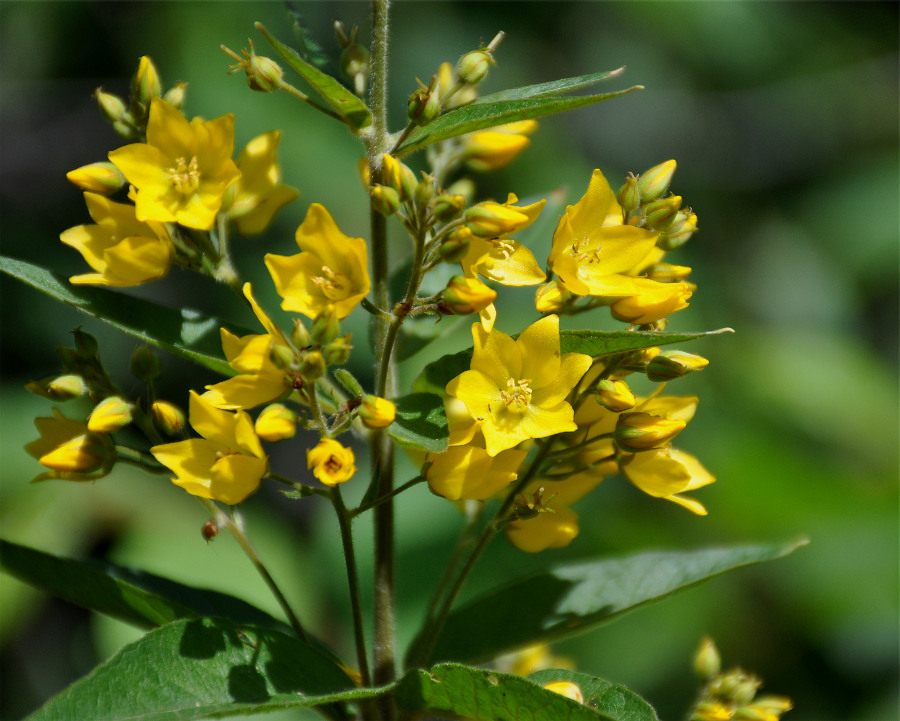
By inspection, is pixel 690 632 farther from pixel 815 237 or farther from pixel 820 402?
pixel 815 237

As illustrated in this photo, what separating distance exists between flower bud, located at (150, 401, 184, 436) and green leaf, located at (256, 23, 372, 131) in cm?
79

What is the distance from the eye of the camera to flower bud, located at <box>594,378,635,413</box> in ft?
6.60

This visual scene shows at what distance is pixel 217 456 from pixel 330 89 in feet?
2.83

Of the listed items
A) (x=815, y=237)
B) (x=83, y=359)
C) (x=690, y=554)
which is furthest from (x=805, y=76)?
(x=83, y=359)

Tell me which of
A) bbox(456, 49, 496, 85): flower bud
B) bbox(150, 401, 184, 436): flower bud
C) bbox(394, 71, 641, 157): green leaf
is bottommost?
bbox(150, 401, 184, 436): flower bud

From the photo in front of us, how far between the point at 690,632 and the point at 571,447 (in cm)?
309

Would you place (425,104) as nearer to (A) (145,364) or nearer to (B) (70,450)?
(A) (145,364)

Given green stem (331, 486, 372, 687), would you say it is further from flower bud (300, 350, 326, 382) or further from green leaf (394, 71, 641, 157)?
green leaf (394, 71, 641, 157)

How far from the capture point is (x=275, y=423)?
6.38ft

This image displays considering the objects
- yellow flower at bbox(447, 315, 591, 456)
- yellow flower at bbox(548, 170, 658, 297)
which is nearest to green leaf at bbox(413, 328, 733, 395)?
yellow flower at bbox(447, 315, 591, 456)

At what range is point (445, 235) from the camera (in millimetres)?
2000

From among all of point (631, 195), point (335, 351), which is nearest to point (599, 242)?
point (631, 195)

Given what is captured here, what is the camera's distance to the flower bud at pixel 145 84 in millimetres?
2270

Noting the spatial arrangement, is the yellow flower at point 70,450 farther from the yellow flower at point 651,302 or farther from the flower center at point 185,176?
the yellow flower at point 651,302
